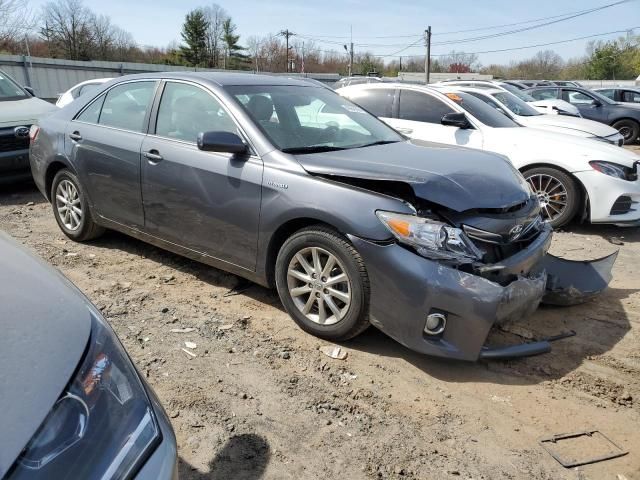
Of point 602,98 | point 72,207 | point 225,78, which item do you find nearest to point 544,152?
point 225,78

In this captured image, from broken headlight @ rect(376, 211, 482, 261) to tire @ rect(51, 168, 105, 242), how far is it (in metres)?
3.17

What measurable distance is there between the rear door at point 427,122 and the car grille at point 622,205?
173 centimetres

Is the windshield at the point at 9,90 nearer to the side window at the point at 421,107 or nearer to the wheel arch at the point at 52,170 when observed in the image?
the wheel arch at the point at 52,170

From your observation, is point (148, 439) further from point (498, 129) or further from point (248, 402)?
point (498, 129)

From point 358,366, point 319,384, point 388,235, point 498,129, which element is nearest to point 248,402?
point 319,384

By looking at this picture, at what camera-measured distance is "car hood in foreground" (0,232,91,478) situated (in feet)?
3.81

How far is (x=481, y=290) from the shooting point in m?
2.91

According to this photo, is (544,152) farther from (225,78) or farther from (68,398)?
(68,398)

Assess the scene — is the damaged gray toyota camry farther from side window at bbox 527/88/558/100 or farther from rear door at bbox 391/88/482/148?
side window at bbox 527/88/558/100

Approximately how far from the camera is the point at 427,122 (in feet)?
23.6

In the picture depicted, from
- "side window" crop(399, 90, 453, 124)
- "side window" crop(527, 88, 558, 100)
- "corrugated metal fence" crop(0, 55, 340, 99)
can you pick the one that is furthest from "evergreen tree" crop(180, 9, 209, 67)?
"side window" crop(399, 90, 453, 124)

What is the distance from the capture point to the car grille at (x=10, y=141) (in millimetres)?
6941

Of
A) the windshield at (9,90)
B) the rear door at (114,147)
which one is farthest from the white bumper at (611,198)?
the windshield at (9,90)

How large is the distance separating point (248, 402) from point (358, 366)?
2.35 ft
